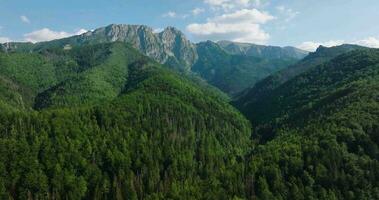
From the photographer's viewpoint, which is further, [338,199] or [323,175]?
[323,175]

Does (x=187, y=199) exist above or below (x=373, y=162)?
below

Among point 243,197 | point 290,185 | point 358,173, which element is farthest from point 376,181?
point 243,197

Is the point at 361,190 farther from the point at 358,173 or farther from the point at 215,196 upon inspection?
the point at 215,196

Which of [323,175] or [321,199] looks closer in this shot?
[321,199]

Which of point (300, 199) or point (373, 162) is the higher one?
point (373, 162)

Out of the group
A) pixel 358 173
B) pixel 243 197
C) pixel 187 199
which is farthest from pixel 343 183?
pixel 187 199

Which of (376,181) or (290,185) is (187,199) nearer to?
(290,185)

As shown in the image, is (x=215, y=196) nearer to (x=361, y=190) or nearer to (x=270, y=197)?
(x=270, y=197)

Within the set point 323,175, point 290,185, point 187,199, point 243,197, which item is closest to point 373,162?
point 323,175
